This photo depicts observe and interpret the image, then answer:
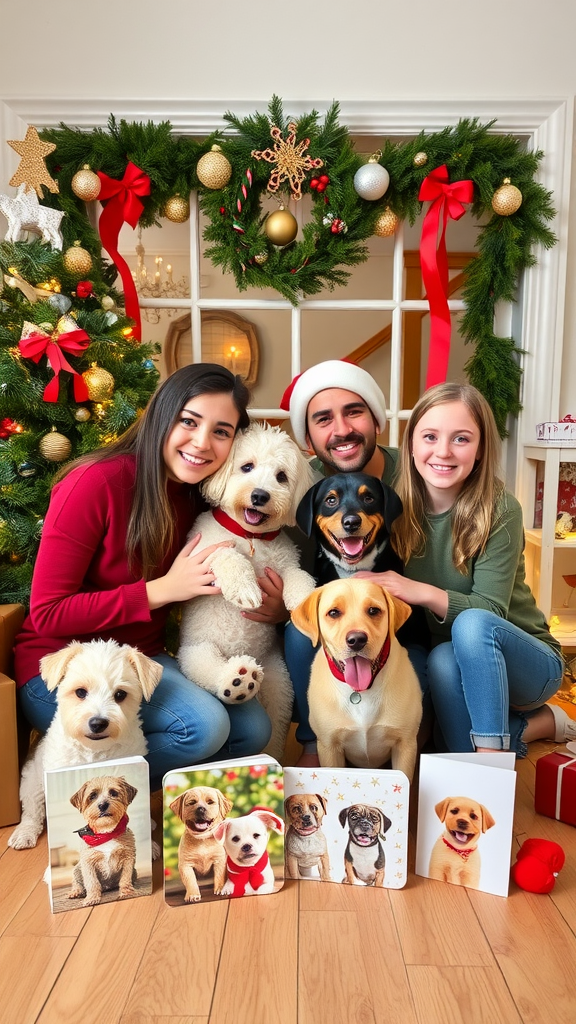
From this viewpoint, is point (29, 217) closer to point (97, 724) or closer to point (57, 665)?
point (57, 665)

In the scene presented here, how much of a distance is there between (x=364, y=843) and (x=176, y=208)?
92.5 inches

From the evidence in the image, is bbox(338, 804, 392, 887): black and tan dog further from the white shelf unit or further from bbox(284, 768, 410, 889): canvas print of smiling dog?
the white shelf unit

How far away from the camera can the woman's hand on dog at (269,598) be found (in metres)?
1.99

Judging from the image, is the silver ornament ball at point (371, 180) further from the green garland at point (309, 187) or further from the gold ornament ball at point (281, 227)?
the gold ornament ball at point (281, 227)

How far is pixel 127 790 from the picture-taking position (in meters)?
1.58

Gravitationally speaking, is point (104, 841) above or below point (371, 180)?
below

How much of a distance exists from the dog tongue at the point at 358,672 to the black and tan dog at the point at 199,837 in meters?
0.38

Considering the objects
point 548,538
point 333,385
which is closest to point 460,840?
point 333,385

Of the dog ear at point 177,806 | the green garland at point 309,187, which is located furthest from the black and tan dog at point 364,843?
the green garland at point 309,187

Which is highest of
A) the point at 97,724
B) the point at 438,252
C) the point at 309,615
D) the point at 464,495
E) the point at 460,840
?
the point at 438,252

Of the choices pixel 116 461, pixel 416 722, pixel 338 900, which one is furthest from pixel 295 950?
pixel 116 461

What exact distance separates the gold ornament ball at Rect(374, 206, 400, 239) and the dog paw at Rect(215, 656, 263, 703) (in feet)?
5.90

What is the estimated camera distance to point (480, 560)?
6.72 ft

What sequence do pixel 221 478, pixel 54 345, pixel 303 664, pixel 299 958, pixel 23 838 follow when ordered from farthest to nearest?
1. pixel 54 345
2. pixel 303 664
3. pixel 221 478
4. pixel 23 838
5. pixel 299 958
